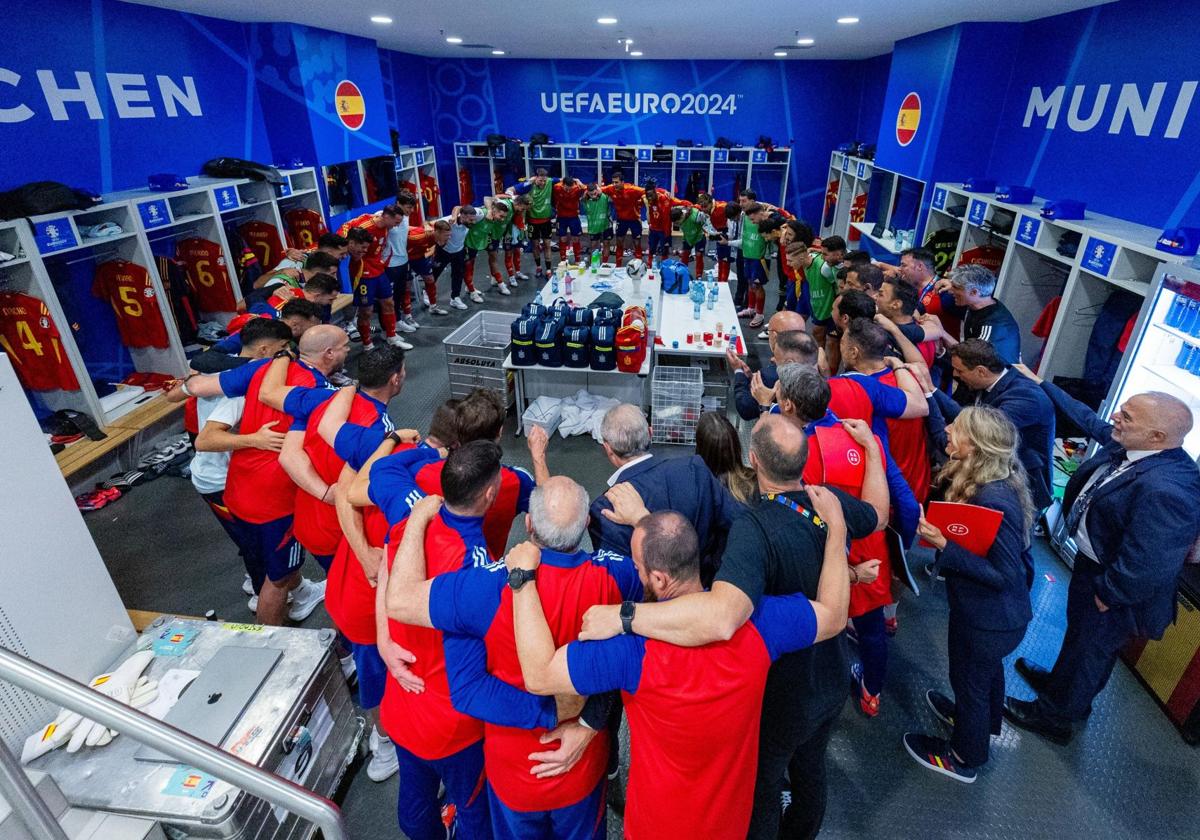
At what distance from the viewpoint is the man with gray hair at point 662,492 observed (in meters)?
2.26

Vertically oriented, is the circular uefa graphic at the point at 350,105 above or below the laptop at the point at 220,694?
above

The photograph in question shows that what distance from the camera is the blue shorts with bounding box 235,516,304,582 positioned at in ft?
10.3

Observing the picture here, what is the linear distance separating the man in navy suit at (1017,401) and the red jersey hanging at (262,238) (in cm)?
707

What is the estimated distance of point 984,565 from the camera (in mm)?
2291

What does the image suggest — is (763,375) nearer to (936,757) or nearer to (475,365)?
(936,757)

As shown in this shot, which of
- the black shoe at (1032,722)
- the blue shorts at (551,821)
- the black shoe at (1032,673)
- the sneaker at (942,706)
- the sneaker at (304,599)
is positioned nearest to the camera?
the blue shorts at (551,821)

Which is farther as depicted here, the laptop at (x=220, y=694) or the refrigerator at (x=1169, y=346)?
the refrigerator at (x=1169, y=346)

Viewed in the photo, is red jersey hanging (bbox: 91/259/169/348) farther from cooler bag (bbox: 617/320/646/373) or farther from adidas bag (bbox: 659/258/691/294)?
adidas bag (bbox: 659/258/691/294)

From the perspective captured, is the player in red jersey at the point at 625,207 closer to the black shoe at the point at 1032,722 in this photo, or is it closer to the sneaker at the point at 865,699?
the sneaker at the point at 865,699

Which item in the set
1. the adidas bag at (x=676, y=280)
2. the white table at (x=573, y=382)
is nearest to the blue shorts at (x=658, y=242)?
the adidas bag at (x=676, y=280)

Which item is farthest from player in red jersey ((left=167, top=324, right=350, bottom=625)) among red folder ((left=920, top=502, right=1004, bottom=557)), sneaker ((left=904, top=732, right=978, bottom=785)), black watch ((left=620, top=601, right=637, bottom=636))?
sneaker ((left=904, top=732, right=978, bottom=785))

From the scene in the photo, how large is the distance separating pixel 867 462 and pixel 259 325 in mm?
3075

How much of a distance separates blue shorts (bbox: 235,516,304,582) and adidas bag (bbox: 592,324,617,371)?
9.33 ft

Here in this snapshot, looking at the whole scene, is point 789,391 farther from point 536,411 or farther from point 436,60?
point 436,60
